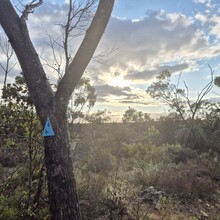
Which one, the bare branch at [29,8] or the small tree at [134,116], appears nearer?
the bare branch at [29,8]

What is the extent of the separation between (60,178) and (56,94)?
1.25m

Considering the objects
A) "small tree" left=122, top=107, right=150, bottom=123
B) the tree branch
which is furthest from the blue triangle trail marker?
"small tree" left=122, top=107, right=150, bottom=123

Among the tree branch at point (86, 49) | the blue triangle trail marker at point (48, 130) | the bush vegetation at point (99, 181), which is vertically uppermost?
the tree branch at point (86, 49)

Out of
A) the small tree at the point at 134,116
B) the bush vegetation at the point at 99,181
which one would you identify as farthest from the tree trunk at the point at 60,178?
the small tree at the point at 134,116

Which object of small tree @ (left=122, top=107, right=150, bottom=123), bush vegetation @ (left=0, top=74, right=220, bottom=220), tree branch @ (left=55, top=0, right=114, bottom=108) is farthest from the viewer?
small tree @ (left=122, top=107, right=150, bottom=123)

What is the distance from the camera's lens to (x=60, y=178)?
156 inches

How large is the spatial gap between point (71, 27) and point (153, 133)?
1329 cm

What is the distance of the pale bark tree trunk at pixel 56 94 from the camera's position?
3975mm

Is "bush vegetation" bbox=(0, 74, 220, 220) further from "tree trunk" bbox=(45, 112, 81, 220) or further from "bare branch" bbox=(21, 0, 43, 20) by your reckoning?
"bare branch" bbox=(21, 0, 43, 20)

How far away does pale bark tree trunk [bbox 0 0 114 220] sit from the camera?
13.0 ft

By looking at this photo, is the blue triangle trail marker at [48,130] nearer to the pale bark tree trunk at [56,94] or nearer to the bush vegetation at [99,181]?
the pale bark tree trunk at [56,94]

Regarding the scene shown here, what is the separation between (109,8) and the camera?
4359 mm

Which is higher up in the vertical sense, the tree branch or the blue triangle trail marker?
the tree branch

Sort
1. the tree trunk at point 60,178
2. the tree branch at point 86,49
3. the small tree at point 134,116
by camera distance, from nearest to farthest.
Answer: the tree trunk at point 60,178, the tree branch at point 86,49, the small tree at point 134,116
